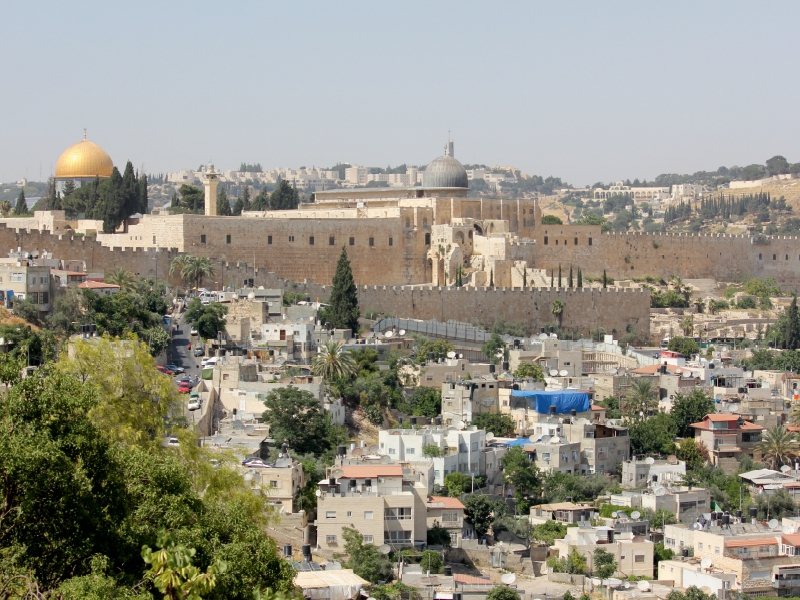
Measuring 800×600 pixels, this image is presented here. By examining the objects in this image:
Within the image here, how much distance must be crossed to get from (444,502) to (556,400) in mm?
7334

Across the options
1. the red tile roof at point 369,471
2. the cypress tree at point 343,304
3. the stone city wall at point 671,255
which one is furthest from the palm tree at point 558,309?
the red tile roof at point 369,471

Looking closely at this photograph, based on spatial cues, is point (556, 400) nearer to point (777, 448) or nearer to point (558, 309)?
point (777, 448)

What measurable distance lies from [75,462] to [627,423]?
63.1 feet

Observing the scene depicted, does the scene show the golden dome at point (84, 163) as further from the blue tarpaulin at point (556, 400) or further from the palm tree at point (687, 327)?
the blue tarpaulin at point (556, 400)

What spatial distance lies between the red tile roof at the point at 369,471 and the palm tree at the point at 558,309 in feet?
65.4

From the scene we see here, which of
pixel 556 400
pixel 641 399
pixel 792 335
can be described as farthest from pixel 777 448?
pixel 792 335

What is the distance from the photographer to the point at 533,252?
45.6 metres

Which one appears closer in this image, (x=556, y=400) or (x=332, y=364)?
(x=332, y=364)

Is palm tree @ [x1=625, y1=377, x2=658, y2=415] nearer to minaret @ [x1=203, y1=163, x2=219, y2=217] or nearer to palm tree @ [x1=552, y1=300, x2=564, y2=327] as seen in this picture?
palm tree @ [x1=552, y1=300, x2=564, y2=327]

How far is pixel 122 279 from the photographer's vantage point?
3472 cm

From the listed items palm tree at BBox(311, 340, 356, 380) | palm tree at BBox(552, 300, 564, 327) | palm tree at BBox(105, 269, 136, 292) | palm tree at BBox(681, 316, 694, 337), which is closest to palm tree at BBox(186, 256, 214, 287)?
palm tree at BBox(105, 269, 136, 292)

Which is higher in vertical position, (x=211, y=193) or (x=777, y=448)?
(x=211, y=193)

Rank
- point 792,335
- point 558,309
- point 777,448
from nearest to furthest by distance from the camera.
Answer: point 777,448, point 558,309, point 792,335

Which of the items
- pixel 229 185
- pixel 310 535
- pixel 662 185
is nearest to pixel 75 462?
pixel 310 535
